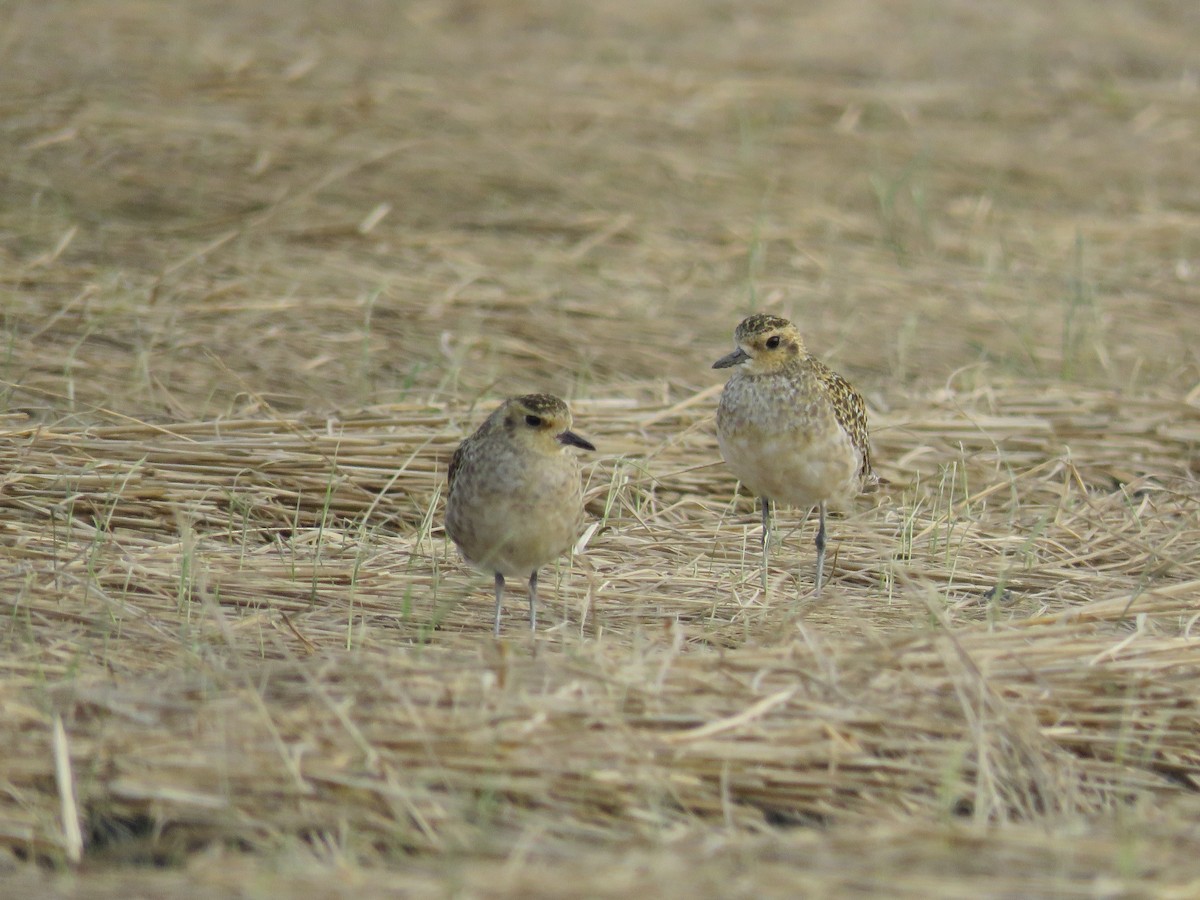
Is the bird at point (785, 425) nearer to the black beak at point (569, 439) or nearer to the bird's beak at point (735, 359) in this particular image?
the bird's beak at point (735, 359)

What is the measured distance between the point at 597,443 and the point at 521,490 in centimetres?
216

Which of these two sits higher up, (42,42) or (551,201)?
(42,42)

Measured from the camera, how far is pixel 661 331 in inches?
383

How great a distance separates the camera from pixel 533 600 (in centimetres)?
607

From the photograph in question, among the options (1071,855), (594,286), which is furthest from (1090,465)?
(1071,855)

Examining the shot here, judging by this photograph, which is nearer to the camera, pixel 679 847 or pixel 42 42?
pixel 679 847

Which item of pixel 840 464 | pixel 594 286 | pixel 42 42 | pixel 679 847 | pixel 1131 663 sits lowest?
pixel 679 847

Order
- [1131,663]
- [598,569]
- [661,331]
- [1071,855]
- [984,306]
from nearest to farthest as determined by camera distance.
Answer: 1. [1071,855]
2. [1131,663]
3. [598,569]
4. [661,331]
5. [984,306]

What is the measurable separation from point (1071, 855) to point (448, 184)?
8.07 meters

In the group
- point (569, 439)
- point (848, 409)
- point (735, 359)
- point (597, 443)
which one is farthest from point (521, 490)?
point (597, 443)

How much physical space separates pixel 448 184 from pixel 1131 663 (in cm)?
713

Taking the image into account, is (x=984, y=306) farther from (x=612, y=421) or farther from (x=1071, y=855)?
(x=1071, y=855)

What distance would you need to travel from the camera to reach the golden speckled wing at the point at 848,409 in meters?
6.83

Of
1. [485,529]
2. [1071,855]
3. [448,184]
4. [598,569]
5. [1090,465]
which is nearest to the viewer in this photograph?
[1071,855]
